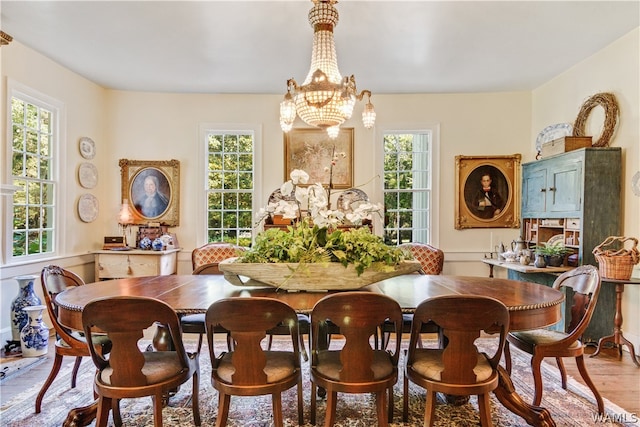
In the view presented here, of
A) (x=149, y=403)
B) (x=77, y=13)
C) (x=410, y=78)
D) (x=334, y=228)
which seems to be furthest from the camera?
(x=410, y=78)

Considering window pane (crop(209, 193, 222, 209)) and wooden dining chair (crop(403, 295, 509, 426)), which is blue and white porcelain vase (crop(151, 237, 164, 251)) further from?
wooden dining chair (crop(403, 295, 509, 426))

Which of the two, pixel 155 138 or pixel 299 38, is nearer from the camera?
pixel 299 38

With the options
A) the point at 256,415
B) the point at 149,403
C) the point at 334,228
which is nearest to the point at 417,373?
the point at 334,228

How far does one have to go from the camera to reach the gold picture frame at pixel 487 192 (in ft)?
16.3

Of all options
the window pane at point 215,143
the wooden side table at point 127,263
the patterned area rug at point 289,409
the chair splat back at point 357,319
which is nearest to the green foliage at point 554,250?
the patterned area rug at point 289,409

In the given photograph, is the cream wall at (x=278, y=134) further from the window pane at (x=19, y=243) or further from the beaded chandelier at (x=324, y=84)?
the beaded chandelier at (x=324, y=84)

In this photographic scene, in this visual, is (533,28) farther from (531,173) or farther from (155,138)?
(155,138)

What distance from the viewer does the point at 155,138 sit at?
5.02 m

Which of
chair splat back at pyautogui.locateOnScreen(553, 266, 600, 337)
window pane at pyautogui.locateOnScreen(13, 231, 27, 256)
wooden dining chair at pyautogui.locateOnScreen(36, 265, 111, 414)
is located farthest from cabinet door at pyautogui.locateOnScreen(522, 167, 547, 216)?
window pane at pyautogui.locateOnScreen(13, 231, 27, 256)

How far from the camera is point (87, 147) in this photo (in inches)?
182

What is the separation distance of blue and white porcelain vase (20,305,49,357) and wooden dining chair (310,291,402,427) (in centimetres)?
277

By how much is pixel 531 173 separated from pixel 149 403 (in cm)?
451

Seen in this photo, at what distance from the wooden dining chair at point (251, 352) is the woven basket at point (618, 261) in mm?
2887

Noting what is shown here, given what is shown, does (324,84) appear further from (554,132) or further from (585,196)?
(554,132)
